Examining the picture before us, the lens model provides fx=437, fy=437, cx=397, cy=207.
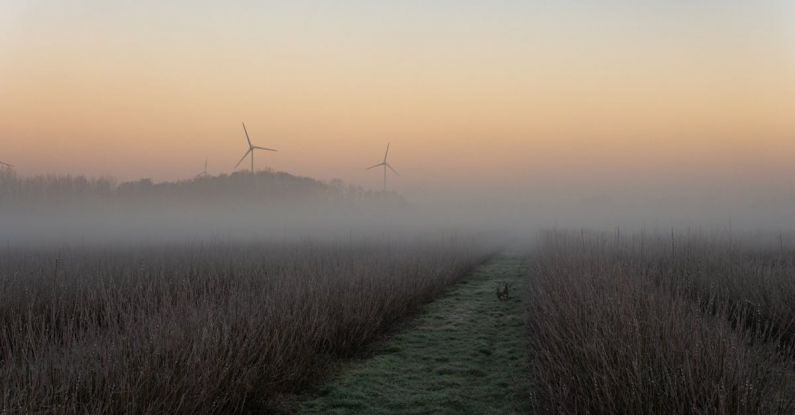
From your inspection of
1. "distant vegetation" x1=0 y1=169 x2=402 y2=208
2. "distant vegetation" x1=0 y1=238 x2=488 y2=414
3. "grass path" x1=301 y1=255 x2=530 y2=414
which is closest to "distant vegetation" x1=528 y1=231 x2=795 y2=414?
"grass path" x1=301 y1=255 x2=530 y2=414

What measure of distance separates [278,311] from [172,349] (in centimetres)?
169

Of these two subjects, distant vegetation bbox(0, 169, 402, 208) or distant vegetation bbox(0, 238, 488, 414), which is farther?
distant vegetation bbox(0, 169, 402, 208)

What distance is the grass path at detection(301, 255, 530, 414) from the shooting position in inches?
159

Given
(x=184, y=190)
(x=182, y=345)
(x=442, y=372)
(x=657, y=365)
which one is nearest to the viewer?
(x=657, y=365)

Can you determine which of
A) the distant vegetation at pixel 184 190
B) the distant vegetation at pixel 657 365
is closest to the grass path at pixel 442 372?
the distant vegetation at pixel 657 365

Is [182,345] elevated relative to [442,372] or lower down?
elevated

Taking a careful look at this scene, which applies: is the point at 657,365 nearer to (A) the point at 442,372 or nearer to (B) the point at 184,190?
(A) the point at 442,372

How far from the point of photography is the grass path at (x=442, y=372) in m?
4.04

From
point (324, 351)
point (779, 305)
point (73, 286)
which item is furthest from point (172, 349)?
point (779, 305)

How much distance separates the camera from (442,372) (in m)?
5.01

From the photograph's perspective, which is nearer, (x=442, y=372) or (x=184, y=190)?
(x=442, y=372)

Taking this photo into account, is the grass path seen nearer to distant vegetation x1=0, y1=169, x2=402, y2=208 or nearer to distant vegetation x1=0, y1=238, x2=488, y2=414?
distant vegetation x1=0, y1=238, x2=488, y2=414

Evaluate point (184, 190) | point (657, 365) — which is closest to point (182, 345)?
point (657, 365)

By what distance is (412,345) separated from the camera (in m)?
6.12
